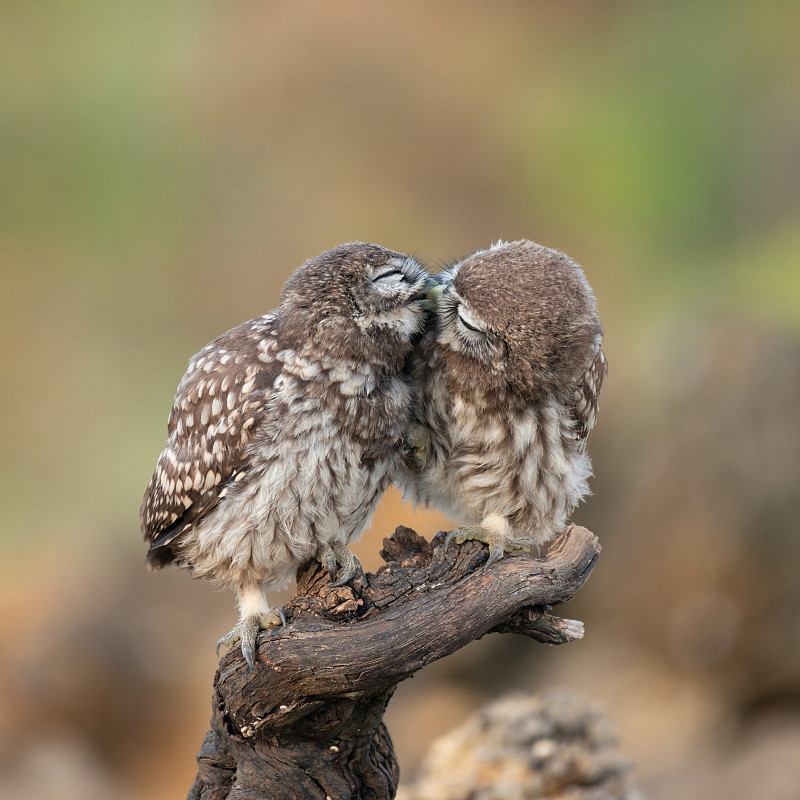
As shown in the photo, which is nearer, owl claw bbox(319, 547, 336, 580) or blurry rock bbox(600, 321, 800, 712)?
owl claw bbox(319, 547, 336, 580)

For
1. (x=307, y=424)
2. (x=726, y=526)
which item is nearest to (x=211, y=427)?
(x=307, y=424)

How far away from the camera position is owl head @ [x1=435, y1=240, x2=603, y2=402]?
2.26 metres

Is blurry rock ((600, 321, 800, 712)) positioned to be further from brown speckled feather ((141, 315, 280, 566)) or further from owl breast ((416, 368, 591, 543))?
brown speckled feather ((141, 315, 280, 566))

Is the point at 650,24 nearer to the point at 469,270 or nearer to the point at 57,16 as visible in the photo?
the point at 57,16

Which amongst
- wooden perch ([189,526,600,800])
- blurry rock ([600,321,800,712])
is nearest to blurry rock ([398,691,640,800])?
wooden perch ([189,526,600,800])

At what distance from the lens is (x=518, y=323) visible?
226cm

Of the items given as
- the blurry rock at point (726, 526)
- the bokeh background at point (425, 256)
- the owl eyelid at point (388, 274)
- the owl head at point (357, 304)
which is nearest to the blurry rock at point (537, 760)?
the owl head at point (357, 304)

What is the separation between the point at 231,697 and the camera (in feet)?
7.50

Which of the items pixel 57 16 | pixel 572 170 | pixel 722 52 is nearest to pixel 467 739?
pixel 572 170

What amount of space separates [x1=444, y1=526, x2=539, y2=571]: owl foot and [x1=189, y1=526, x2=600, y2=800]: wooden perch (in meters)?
0.02

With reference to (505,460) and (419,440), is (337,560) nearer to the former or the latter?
(419,440)

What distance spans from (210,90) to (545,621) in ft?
21.4

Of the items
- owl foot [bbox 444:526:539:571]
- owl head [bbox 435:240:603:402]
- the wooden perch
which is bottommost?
the wooden perch

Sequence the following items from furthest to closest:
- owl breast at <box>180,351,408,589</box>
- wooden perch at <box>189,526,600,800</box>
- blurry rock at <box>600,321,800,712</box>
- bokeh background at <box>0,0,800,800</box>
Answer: bokeh background at <box>0,0,800,800</box> < blurry rock at <box>600,321,800,712</box> < owl breast at <box>180,351,408,589</box> < wooden perch at <box>189,526,600,800</box>
